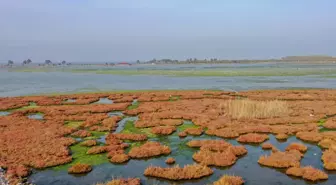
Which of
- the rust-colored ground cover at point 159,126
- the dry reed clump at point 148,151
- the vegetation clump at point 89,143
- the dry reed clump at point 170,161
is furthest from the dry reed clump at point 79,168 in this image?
the vegetation clump at point 89,143

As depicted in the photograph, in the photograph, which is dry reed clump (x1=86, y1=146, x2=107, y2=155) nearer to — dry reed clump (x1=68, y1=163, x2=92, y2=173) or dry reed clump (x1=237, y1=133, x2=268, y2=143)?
dry reed clump (x1=68, y1=163, x2=92, y2=173)

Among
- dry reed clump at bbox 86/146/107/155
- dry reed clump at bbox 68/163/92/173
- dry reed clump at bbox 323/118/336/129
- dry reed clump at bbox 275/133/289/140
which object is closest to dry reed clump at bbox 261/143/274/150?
dry reed clump at bbox 275/133/289/140

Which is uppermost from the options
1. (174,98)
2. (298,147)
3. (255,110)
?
(255,110)

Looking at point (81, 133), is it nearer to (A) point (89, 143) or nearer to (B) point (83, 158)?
(A) point (89, 143)

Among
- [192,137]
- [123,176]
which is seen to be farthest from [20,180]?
[192,137]

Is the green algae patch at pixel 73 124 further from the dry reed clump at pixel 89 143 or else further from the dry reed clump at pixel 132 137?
the dry reed clump at pixel 89 143

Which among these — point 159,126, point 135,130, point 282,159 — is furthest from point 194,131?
point 282,159

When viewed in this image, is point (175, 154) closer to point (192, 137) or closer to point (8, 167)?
point (192, 137)
